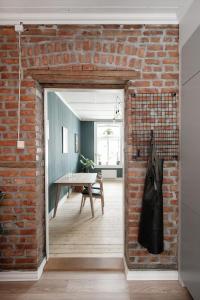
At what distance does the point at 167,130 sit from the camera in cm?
230

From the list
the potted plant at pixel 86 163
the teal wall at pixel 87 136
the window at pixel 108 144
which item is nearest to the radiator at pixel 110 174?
the window at pixel 108 144

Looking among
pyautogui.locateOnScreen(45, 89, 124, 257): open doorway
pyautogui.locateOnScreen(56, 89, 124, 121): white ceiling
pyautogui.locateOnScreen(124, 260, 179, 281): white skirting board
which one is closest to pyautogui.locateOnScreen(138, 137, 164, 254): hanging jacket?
pyautogui.locateOnScreen(124, 260, 179, 281): white skirting board

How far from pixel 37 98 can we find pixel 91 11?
999mm

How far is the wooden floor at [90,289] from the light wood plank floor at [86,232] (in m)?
0.49

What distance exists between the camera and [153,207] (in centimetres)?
215

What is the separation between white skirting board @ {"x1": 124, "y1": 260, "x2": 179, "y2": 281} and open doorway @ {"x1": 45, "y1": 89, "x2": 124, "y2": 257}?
53 cm

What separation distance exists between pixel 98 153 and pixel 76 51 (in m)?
6.89

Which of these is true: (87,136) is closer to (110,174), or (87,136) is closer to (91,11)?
(110,174)

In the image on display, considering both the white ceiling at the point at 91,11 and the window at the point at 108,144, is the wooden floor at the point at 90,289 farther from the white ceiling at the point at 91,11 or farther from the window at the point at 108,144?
the window at the point at 108,144

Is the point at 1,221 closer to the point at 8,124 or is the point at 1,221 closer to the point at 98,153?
the point at 8,124

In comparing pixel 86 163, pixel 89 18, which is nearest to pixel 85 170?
pixel 86 163

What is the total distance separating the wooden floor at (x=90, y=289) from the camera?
2.10m

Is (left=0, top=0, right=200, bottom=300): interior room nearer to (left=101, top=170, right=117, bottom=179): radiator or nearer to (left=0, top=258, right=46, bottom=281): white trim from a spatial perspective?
(left=0, top=258, right=46, bottom=281): white trim

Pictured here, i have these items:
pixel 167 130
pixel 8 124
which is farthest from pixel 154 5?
pixel 8 124
